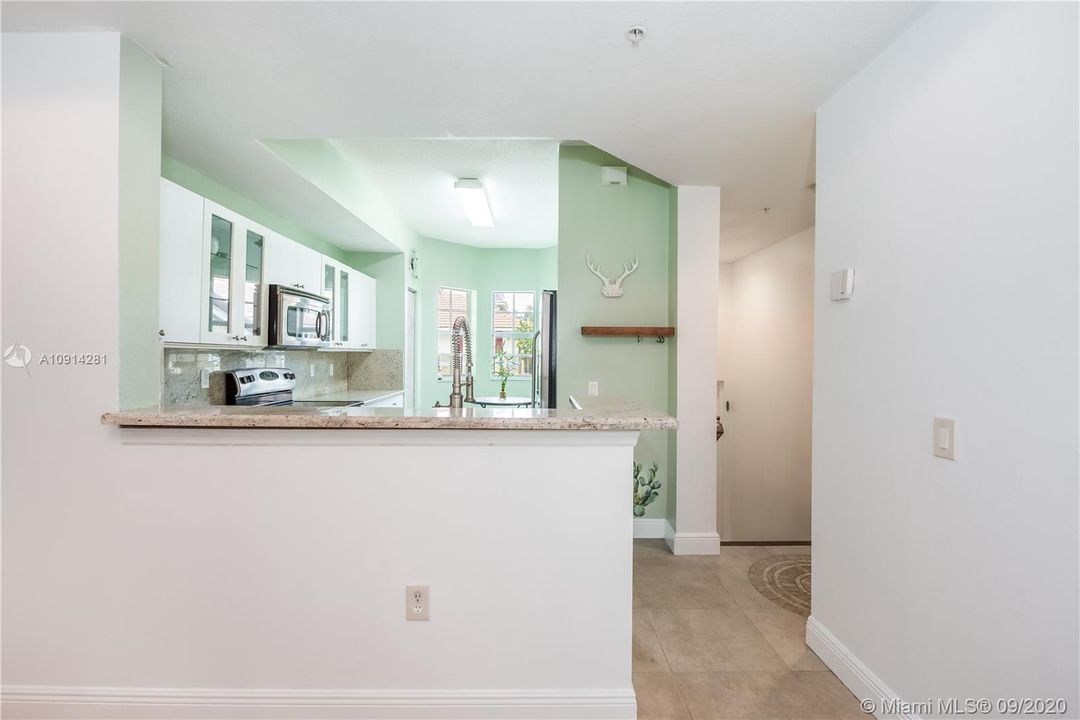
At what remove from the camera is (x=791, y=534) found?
180 inches

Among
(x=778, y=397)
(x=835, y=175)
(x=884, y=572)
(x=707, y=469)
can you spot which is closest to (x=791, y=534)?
(x=778, y=397)

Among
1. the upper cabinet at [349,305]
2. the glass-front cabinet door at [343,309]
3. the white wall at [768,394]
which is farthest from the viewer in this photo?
the white wall at [768,394]

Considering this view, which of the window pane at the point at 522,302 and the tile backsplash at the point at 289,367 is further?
the window pane at the point at 522,302

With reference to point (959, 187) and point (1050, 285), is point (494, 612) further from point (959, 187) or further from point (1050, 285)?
point (959, 187)

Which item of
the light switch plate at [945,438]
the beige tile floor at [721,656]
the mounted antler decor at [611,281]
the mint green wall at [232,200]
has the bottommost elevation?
the beige tile floor at [721,656]

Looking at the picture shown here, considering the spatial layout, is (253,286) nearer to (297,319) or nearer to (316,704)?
(297,319)

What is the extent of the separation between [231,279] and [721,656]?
2.90 m

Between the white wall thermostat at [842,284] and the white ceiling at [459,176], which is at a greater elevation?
the white ceiling at [459,176]

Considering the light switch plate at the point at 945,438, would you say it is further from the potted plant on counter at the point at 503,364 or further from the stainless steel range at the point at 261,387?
the potted plant on counter at the point at 503,364

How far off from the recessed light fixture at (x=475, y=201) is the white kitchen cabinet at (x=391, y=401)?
6.13 ft

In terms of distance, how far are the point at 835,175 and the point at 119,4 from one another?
252 cm

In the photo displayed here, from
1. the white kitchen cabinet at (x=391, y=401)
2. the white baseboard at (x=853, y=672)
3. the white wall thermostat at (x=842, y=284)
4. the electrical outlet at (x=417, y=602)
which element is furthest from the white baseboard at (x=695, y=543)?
the white kitchen cabinet at (x=391, y=401)

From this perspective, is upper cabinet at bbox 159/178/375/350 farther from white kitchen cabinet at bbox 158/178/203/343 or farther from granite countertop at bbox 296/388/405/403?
granite countertop at bbox 296/388/405/403

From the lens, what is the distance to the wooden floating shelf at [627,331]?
3.18 metres
